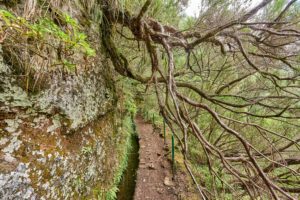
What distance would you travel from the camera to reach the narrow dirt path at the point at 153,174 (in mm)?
3565

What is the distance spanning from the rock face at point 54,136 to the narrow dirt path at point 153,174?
1153 millimetres

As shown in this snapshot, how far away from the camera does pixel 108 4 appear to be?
101 inches

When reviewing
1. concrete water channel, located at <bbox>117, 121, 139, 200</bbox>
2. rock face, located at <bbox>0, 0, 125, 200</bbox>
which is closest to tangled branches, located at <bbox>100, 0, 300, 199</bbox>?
rock face, located at <bbox>0, 0, 125, 200</bbox>

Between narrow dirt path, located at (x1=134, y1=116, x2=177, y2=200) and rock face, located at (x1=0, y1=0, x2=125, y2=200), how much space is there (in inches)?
45.4

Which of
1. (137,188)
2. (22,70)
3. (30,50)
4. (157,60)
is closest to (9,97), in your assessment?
(22,70)

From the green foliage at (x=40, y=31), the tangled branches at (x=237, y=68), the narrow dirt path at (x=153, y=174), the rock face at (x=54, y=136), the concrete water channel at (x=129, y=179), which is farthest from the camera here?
the narrow dirt path at (x=153, y=174)

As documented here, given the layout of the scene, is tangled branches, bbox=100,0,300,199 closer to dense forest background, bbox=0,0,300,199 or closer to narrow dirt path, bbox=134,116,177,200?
dense forest background, bbox=0,0,300,199

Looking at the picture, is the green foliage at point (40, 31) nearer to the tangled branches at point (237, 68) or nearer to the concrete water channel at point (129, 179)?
the tangled branches at point (237, 68)

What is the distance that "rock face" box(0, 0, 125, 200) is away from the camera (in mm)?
1406

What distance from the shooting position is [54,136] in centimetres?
→ 179

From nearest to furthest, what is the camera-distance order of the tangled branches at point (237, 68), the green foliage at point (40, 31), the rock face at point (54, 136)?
the green foliage at point (40, 31) < the rock face at point (54, 136) < the tangled branches at point (237, 68)

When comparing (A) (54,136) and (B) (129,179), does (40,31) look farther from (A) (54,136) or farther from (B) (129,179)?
(B) (129,179)

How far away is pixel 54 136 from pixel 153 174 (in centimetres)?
295

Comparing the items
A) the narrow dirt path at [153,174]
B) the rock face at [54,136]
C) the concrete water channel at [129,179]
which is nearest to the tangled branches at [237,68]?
the rock face at [54,136]
